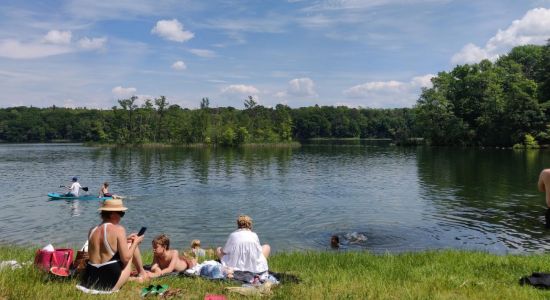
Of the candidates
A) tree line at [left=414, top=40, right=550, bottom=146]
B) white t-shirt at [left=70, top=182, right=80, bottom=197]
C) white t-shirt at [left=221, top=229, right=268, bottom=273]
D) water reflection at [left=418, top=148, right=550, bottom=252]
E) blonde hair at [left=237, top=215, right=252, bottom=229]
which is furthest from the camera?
tree line at [left=414, top=40, right=550, bottom=146]

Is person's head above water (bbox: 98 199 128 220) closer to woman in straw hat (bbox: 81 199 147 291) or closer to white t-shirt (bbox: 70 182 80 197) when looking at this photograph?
woman in straw hat (bbox: 81 199 147 291)

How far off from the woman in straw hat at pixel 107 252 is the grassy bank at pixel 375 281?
0.31 m

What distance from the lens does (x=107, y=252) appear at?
8.21m

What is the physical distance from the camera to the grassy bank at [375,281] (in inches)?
312

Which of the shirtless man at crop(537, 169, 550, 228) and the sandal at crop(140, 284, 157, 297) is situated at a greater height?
the shirtless man at crop(537, 169, 550, 228)

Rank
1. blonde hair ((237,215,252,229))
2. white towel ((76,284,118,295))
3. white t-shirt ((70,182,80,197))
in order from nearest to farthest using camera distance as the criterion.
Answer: white towel ((76,284,118,295))
blonde hair ((237,215,252,229))
white t-shirt ((70,182,80,197))

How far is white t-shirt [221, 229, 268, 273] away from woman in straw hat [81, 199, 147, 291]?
9.29ft

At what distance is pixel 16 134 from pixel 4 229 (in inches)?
7241

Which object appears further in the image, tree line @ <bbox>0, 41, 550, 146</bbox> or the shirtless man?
tree line @ <bbox>0, 41, 550, 146</bbox>

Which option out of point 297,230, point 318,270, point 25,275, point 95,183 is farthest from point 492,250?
point 95,183

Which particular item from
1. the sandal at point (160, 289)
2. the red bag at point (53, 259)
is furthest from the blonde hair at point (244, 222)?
the red bag at point (53, 259)

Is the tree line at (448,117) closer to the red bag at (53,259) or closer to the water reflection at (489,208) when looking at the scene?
the water reflection at (489,208)

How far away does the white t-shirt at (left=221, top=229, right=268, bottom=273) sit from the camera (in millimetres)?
10438

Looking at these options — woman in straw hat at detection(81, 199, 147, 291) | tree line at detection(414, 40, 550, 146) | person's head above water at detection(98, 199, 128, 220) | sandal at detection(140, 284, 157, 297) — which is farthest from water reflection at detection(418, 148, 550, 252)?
tree line at detection(414, 40, 550, 146)
